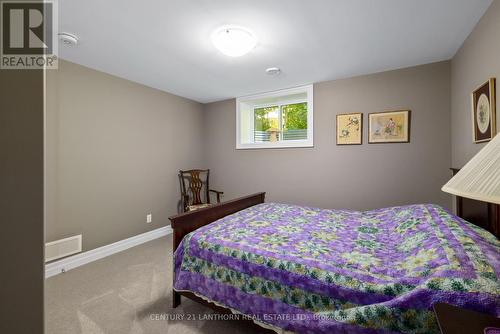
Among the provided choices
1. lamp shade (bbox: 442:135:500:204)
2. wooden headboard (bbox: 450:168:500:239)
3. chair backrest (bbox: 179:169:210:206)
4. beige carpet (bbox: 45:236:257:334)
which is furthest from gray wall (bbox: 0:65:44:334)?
chair backrest (bbox: 179:169:210:206)

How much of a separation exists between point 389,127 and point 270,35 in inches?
75.4

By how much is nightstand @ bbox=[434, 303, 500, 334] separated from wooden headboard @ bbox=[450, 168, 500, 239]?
945mm

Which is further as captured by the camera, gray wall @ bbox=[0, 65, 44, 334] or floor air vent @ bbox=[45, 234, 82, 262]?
floor air vent @ bbox=[45, 234, 82, 262]

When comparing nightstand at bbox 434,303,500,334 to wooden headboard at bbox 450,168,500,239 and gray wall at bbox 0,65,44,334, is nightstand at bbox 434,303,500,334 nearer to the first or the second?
wooden headboard at bbox 450,168,500,239

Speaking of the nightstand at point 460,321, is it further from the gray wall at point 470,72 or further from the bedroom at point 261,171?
the gray wall at point 470,72

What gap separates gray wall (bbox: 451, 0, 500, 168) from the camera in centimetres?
162


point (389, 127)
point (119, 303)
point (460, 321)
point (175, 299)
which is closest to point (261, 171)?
point (389, 127)

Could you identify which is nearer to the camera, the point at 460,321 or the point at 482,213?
the point at 460,321

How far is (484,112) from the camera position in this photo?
69.1 inches

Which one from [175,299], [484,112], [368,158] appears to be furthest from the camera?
[368,158]

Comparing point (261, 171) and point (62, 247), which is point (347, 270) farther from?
point (62, 247)

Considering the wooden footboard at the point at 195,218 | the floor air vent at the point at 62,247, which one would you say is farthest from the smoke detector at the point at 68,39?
the floor air vent at the point at 62,247

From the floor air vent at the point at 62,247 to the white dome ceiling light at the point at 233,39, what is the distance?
8.90 feet

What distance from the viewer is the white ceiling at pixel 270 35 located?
1.68m
